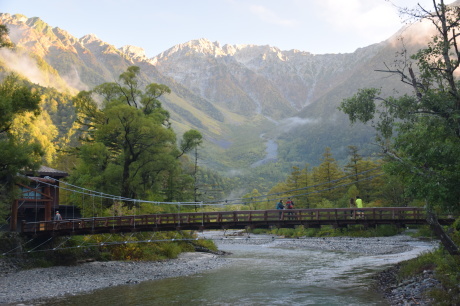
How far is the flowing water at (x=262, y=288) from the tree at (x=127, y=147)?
10.6m

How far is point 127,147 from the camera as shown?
34.0m

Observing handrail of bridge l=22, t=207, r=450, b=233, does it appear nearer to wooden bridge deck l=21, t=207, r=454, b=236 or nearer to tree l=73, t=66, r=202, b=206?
wooden bridge deck l=21, t=207, r=454, b=236

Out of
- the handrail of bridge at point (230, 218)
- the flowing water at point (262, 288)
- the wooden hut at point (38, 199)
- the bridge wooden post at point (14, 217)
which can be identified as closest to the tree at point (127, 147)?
the wooden hut at point (38, 199)

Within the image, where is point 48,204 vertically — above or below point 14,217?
above

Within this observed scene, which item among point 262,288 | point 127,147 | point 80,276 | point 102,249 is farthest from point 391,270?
point 127,147

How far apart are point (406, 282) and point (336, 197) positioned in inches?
1678

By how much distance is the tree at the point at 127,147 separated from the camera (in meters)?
32.6

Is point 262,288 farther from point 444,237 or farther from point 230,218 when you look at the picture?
point 444,237

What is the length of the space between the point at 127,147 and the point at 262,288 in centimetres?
1811

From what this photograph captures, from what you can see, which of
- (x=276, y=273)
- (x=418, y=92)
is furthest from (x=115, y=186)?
(x=418, y=92)

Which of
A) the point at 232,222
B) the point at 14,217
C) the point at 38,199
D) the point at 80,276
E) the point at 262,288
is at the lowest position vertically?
the point at 262,288

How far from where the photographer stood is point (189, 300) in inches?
714

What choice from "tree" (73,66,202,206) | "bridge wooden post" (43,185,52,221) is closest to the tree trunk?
"tree" (73,66,202,206)

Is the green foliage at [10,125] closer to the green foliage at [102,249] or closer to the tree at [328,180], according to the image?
the green foliage at [102,249]
